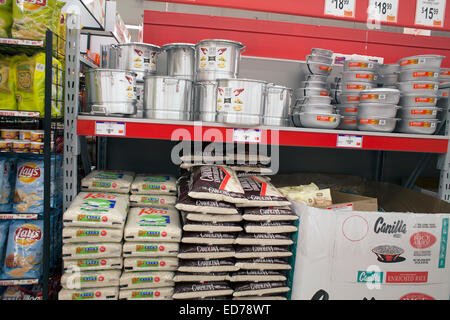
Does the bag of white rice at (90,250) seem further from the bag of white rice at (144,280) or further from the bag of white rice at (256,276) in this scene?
the bag of white rice at (256,276)

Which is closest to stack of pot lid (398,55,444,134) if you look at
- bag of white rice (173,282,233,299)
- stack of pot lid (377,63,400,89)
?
stack of pot lid (377,63,400,89)

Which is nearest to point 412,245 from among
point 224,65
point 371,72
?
point 371,72

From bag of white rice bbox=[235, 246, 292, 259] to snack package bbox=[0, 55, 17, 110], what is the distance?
1355 millimetres

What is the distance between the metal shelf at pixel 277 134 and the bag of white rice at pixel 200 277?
0.66 meters

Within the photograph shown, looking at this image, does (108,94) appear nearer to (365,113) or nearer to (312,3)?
(365,113)

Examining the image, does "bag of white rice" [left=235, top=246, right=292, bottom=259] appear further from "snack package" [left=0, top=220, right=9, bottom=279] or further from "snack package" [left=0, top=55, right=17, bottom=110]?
"snack package" [left=0, top=55, right=17, bottom=110]

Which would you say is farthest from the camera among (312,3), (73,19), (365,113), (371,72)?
(312,3)

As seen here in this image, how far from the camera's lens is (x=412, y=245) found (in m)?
1.53

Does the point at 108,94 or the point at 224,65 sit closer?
the point at 108,94

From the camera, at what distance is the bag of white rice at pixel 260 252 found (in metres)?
1.54

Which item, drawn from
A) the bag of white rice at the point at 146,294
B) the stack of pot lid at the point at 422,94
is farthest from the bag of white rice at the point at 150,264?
the stack of pot lid at the point at 422,94

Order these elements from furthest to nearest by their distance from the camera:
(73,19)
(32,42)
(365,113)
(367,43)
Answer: (367,43) → (365,113) → (73,19) → (32,42)

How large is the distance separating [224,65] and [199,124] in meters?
0.36
